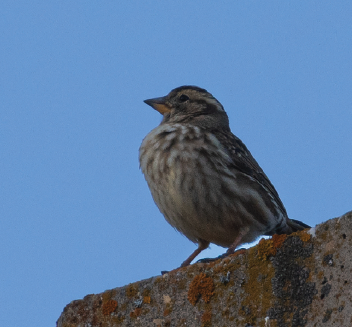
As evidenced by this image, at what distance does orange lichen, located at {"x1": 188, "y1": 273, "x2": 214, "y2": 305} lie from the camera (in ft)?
12.1

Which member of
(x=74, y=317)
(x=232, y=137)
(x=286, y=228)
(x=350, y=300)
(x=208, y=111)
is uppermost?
(x=208, y=111)

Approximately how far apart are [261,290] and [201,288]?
43 cm

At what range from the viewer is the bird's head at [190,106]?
7.56m

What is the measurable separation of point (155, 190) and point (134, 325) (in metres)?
2.41

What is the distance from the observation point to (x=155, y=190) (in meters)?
6.34

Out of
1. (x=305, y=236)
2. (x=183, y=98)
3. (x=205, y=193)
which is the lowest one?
(x=305, y=236)

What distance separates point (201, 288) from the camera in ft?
12.3

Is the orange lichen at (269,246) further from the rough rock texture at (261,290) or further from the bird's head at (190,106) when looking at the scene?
the bird's head at (190,106)

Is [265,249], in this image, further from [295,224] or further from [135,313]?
[295,224]

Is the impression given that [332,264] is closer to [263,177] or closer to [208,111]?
[263,177]

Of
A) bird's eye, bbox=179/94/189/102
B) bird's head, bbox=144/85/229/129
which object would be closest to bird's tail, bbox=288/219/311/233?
bird's head, bbox=144/85/229/129

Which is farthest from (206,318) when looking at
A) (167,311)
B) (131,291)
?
(131,291)

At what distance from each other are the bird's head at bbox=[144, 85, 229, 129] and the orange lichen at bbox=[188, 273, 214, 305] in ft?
12.6

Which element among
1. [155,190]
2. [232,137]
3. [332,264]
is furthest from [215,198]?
[332,264]
